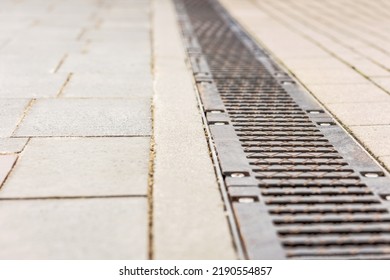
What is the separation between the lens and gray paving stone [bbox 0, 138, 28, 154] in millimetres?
2686

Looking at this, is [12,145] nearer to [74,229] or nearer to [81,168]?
[81,168]

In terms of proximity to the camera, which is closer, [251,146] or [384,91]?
[251,146]

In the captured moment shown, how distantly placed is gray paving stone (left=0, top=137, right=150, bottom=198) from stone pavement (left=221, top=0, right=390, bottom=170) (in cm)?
135

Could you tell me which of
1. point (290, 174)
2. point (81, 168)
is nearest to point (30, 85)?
point (81, 168)

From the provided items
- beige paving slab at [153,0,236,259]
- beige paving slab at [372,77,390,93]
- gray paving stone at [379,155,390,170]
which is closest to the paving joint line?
beige paving slab at [153,0,236,259]

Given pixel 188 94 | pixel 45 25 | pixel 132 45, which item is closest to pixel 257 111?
pixel 188 94

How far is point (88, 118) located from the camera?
3.21 m

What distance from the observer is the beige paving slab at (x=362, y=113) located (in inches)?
127

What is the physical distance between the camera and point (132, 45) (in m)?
5.46

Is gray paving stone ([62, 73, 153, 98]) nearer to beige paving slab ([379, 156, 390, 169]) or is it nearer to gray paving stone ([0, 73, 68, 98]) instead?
gray paving stone ([0, 73, 68, 98])

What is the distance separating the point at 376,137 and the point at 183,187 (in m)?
1.36

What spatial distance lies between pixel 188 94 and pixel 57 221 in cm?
196
